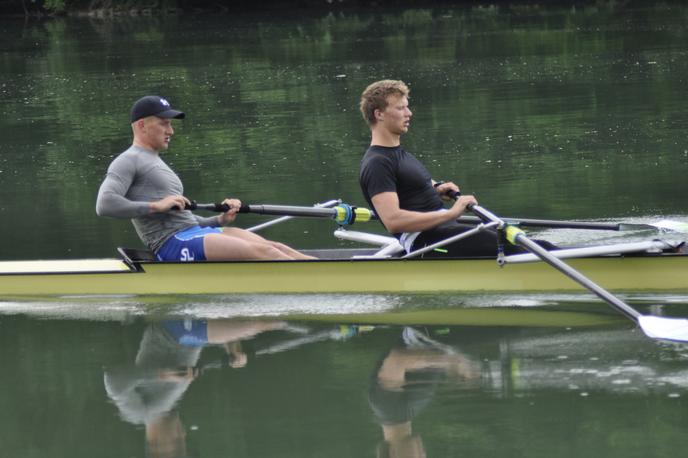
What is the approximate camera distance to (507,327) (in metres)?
8.31

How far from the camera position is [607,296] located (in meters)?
7.85

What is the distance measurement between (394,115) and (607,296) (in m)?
1.74

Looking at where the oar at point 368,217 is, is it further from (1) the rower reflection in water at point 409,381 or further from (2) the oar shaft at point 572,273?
(1) the rower reflection in water at point 409,381

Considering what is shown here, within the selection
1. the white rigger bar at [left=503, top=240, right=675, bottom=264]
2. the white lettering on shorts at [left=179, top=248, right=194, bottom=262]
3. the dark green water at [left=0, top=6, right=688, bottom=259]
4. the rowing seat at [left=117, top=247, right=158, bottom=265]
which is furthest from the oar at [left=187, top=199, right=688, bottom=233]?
the dark green water at [left=0, top=6, right=688, bottom=259]

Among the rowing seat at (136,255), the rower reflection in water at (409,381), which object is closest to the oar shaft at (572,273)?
the rower reflection in water at (409,381)

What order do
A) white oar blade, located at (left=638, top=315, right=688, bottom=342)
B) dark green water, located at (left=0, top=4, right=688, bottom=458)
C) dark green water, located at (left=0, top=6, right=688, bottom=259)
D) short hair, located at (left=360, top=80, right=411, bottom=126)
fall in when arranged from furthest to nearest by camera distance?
dark green water, located at (left=0, top=6, right=688, bottom=259)
short hair, located at (left=360, top=80, right=411, bottom=126)
white oar blade, located at (left=638, top=315, right=688, bottom=342)
dark green water, located at (left=0, top=4, right=688, bottom=458)

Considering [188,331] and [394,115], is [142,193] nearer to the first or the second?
[188,331]

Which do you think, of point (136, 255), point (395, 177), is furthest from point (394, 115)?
point (136, 255)

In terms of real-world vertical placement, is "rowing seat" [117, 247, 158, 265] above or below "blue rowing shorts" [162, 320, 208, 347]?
above

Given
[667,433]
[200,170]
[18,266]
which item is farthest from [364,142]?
[667,433]

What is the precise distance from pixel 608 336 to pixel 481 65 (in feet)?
64.6

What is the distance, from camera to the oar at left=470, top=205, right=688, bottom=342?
753 centimetres

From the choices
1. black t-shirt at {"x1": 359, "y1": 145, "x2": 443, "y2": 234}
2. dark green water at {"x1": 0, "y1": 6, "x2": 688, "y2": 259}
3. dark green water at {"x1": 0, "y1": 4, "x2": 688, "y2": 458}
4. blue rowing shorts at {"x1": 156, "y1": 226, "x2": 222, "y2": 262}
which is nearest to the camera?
dark green water at {"x1": 0, "y1": 4, "x2": 688, "y2": 458}

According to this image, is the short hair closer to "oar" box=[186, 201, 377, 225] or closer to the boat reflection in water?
"oar" box=[186, 201, 377, 225]
